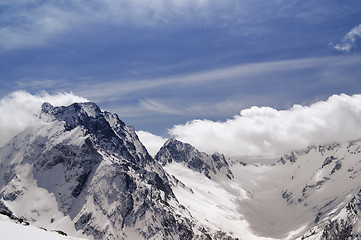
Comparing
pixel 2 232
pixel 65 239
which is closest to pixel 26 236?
pixel 2 232

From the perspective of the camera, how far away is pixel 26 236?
58.6 metres

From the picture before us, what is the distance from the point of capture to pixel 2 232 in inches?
2266

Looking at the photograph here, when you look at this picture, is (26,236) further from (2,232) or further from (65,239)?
(65,239)

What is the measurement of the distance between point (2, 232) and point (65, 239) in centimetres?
1033

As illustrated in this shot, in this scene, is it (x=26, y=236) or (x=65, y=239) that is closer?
(x=26, y=236)

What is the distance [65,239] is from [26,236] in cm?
743

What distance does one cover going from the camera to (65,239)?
6450 cm

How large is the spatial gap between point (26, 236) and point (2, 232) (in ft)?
10.9

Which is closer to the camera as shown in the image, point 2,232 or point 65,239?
point 2,232
